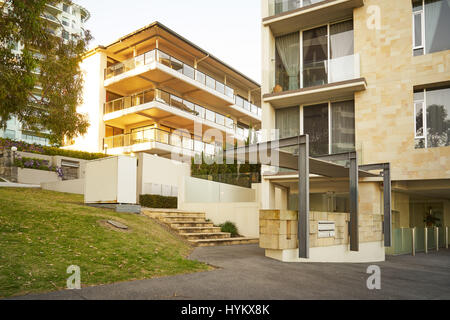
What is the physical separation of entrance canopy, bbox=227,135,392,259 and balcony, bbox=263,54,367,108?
13.5 feet

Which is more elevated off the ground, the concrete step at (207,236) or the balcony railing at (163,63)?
the balcony railing at (163,63)

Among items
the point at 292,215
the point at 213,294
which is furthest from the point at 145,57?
the point at 213,294

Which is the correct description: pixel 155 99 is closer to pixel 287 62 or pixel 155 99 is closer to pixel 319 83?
pixel 287 62

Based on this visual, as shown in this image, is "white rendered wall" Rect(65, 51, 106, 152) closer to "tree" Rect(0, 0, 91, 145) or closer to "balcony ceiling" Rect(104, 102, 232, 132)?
"balcony ceiling" Rect(104, 102, 232, 132)

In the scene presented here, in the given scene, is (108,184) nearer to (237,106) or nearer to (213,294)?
(213,294)

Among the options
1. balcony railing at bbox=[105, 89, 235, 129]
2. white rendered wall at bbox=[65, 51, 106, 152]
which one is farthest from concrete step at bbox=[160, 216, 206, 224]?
white rendered wall at bbox=[65, 51, 106, 152]

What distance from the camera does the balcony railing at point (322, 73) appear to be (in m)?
15.2

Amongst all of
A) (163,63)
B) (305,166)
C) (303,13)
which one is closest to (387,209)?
(305,166)

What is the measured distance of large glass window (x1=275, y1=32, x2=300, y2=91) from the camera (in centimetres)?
1631

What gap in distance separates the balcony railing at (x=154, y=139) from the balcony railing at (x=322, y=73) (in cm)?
1324

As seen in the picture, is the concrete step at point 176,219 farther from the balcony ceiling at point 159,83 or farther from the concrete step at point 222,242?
the balcony ceiling at point 159,83

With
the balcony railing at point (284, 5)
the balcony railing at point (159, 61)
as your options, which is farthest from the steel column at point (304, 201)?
the balcony railing at point (159, 61)

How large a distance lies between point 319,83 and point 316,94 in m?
0.58
